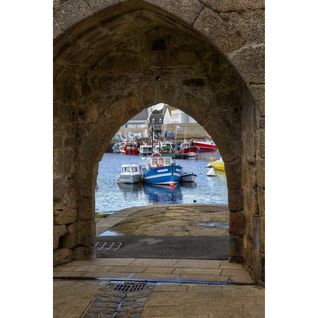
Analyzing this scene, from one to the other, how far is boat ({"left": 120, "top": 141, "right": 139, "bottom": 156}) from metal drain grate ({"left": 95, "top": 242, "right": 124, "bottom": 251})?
212 ft

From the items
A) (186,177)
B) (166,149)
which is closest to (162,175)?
(186,177)

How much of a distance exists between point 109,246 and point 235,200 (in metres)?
2.36

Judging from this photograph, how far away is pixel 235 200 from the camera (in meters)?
5.98

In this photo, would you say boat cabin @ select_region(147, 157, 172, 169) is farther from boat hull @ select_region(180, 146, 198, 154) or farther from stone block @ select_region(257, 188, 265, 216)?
stone block @ select_region(257, 188, 265, 216)

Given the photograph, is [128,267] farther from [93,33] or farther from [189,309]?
[93,33]

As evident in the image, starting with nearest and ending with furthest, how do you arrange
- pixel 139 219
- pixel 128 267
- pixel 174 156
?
pixel 128 267 < pixel 139 219 < pixel 174 156

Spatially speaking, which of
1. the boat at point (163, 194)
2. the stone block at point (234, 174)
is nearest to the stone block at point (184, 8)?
the stone block at point (234, 174)

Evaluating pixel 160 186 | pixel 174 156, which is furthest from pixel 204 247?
pixel 174 156

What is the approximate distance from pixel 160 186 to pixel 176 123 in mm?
36704

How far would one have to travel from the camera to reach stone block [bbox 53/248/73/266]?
598 cm

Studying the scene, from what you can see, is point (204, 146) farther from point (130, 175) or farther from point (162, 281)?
point (162, 281)

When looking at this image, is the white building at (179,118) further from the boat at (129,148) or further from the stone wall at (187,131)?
the boat at (129,148)

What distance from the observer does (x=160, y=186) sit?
36562 millimetres

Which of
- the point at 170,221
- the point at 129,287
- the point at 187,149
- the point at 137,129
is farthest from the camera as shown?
the point at 137,129
